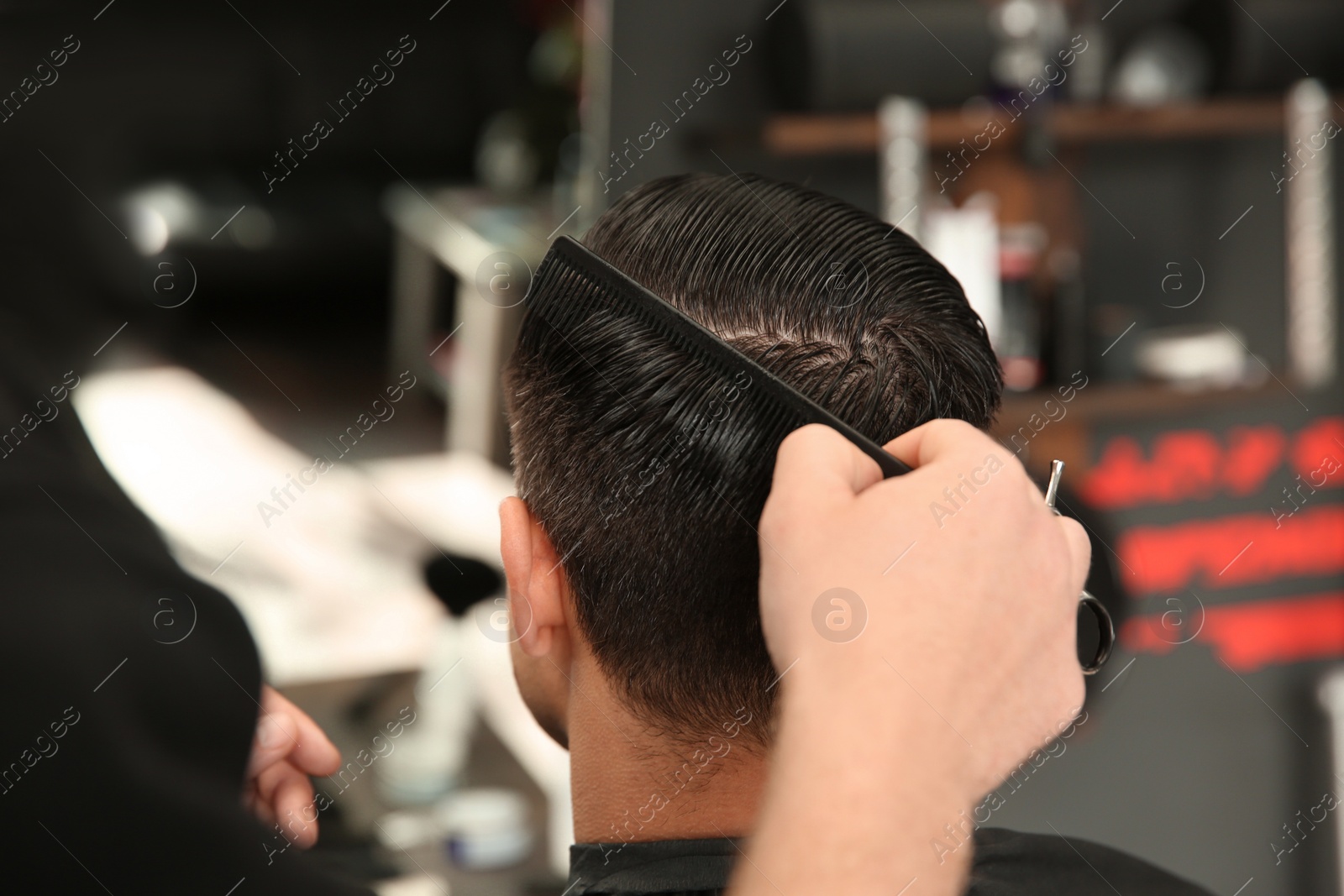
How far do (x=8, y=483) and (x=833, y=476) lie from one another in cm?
174

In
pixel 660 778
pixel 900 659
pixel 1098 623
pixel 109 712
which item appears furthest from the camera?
pixel 109 712

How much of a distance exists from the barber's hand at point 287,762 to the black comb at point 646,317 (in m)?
0.64

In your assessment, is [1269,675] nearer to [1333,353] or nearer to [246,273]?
[1333,353]

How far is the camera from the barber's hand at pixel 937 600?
667mm

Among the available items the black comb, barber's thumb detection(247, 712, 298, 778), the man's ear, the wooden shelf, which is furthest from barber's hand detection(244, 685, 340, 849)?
the wooden shelf

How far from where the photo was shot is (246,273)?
244 cm

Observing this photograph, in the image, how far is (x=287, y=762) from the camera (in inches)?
53.3

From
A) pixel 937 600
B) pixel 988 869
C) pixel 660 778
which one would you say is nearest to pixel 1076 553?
pixel 937 600

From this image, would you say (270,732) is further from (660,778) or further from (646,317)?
(646,317)

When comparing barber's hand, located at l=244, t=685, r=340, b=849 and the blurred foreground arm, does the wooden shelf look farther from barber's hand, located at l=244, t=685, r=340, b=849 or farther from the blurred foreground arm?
the blurred foreground arm

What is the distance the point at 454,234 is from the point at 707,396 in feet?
5.58

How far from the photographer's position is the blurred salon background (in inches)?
91.0

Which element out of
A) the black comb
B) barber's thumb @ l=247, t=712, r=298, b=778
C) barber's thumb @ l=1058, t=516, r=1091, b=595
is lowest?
barber's thumb @ l=247, t=712, r=298, b=778

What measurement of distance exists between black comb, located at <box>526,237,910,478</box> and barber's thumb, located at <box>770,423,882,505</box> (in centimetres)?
2
